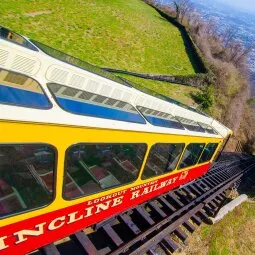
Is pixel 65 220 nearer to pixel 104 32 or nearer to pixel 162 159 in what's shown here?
pixel 162 159

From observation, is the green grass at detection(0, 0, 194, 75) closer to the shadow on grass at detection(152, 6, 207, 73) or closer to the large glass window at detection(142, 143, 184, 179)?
the shadow on grass at detection(152, 6, 207, 73)

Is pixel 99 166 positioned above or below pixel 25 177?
below

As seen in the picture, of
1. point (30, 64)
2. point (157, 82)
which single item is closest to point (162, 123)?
point (30, 64)

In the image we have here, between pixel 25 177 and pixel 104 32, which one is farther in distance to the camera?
pixel 104 32

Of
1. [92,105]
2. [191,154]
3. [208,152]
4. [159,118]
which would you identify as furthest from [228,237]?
[92,105]

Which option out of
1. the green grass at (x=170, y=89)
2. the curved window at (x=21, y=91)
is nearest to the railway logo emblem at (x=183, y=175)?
the curved window at (x=21, y=91)
